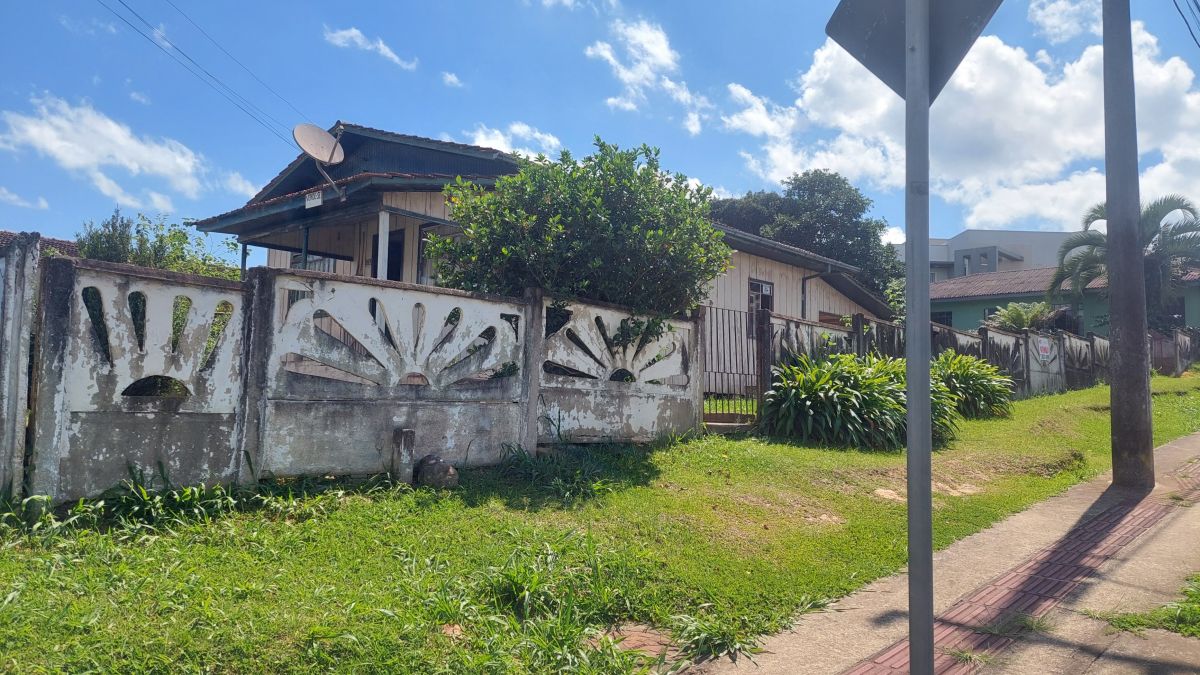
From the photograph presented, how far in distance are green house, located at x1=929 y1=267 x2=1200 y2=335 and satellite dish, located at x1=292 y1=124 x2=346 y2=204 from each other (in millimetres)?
23674

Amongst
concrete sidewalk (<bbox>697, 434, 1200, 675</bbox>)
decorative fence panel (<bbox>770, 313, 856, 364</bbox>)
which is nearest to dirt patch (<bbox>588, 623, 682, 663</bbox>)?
concrete sidewalk (<bbox>697, 434, 1200, 675</bbox>)

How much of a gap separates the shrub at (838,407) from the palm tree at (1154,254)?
1675 centimetres

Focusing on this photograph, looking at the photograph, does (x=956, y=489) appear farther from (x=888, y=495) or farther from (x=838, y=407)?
(x=838, y=407)

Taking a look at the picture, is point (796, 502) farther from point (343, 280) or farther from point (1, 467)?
point (1, 467)

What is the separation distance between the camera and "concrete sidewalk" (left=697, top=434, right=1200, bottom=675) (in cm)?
352

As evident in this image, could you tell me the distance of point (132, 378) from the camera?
14.9 feet

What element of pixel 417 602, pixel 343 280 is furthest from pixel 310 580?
pixel 343 280

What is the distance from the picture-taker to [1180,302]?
2866 cm

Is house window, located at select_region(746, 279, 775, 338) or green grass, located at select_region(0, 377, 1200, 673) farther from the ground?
house window, located at select_region(746, 279, 775, 338)

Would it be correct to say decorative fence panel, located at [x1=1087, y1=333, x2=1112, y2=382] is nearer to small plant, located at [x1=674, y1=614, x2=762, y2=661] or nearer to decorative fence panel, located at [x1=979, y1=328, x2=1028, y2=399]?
decorative fence panel, located at [x1=979, y1=328, x2=1028, y2=399]

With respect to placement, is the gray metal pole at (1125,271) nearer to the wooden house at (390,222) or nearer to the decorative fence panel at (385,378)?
the wooden house at (390,222)

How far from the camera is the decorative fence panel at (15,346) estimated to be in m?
4.14

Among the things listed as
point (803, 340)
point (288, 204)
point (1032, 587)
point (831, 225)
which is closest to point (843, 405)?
point (803, 340)

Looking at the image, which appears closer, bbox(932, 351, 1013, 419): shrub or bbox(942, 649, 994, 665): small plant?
bbox(942, 649, 994, 665): small plant
